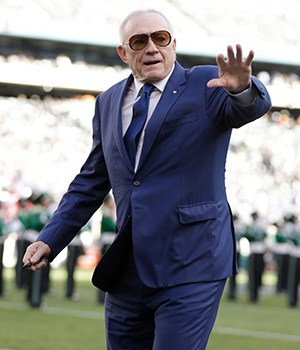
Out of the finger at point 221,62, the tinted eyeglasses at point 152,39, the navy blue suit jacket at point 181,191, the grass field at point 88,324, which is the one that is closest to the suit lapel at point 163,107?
the navy blue suit jacket at point 181,191

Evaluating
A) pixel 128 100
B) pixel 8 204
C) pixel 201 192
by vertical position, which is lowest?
pixel 8 204

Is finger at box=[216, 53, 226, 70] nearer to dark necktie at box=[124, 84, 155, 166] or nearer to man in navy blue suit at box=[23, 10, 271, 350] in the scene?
man in navy blue suit at box=[23, 10, 271, 350]

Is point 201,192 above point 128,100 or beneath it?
beneath

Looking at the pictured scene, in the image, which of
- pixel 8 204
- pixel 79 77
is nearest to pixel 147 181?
pixel 8 204

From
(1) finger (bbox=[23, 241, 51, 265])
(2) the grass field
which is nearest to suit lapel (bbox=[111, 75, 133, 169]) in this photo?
(1) finger (bbox=[23, 241, 51, 265])

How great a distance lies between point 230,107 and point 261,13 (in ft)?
111

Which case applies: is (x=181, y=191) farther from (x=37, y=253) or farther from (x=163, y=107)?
(x=37, y=253)

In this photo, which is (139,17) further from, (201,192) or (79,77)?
(79,77)

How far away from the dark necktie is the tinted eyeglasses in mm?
150

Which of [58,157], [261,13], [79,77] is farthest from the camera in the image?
[261,13]

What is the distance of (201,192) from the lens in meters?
3.67

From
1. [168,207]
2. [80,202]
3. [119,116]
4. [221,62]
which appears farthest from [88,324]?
[221,62]

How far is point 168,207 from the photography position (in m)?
3.65

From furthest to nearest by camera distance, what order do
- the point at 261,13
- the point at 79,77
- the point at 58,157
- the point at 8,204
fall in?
1. the point at 261,13
2. the point at 79,77
3. the point at 58,157
4. the point at 8,204
